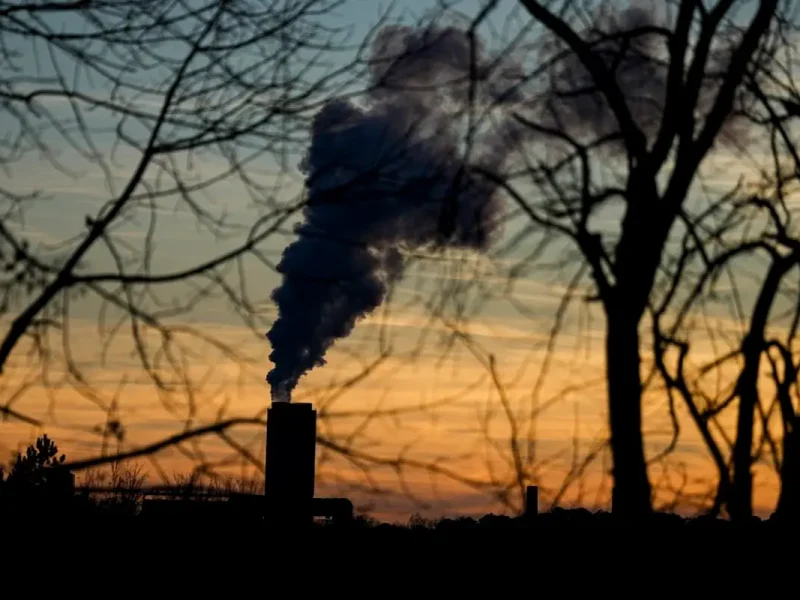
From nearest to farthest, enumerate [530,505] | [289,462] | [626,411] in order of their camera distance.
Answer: [626,411] < [530,505] < [289,462]

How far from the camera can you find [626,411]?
5.00 metres

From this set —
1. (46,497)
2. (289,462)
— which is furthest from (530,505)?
(289,462)

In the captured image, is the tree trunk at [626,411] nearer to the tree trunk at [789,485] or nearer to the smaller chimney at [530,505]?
the smaller chimney at [530,505]

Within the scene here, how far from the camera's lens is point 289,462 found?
→ 1418 cm

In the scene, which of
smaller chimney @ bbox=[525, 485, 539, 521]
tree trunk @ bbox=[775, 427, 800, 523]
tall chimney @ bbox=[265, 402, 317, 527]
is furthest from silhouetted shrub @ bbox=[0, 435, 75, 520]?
tall chimney @ bbox=[265, 402, 317, 527]

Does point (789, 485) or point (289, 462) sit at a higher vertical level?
point (289, 462)

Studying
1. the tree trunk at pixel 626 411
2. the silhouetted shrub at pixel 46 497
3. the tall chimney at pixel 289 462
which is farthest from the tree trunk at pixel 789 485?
the tall chimney at pixel 289 462

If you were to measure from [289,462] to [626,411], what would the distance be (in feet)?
31.1

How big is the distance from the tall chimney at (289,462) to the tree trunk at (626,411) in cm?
891

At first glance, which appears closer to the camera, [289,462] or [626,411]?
[626,411]

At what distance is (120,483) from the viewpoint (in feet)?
46.6

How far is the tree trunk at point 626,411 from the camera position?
500 centimetres

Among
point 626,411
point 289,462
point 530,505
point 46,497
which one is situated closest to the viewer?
point 626,411

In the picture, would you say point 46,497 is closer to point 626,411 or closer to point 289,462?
point 626,411
